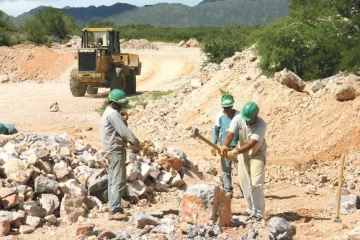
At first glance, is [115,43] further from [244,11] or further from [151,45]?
[244,11]

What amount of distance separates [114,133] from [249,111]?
1640 millimetres

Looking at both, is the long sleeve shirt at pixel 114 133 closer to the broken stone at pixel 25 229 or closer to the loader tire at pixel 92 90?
the broken stone at pixel 25 229

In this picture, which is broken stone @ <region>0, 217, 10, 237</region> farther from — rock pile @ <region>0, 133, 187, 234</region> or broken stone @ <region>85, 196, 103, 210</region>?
broken stone @ <region>85, 196, 103, 210</region>

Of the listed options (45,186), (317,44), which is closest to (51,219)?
(45,186)

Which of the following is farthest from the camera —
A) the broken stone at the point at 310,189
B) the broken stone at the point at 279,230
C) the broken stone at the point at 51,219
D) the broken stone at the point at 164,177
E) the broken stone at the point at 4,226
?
the broken stone at the point at 310,189

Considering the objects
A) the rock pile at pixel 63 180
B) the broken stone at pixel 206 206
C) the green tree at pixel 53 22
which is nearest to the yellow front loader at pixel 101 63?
the rock pile at pixel 63 180

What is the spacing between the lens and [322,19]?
50.5 feet

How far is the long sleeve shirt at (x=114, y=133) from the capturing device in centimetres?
741

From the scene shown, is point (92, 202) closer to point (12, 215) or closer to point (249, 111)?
point (12, 215)

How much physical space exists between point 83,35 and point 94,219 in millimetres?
13952

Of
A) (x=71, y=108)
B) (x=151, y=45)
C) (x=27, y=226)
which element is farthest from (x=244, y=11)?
(x=27, y=226)

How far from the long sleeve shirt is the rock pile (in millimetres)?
450

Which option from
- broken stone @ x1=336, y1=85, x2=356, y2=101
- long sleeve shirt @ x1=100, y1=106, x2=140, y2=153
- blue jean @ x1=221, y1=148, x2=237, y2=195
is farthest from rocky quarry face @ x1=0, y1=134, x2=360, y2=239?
broken stone @ x1=336, y1=85, x2=356, y2=101

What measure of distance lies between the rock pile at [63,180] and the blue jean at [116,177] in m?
0.41
